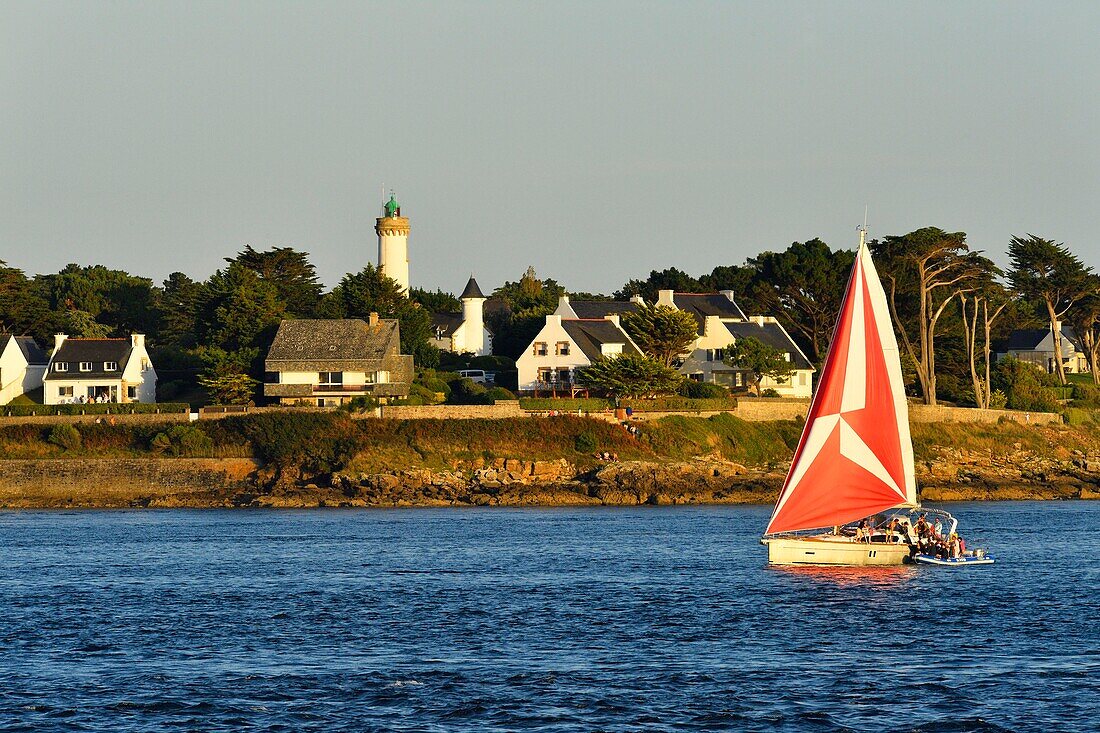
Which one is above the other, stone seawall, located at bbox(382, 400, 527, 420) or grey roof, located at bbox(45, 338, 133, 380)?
grey roof, located at bbox(45, 338, 133, 380)

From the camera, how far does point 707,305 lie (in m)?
111

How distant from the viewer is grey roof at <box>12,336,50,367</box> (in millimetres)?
100012

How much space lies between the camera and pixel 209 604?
148ft

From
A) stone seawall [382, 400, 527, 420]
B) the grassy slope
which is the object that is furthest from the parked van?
the grassy slope

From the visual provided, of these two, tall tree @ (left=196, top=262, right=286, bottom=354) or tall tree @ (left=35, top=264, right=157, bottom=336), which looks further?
tall tree @ (left=35, top=264, right=157, bottom=336)

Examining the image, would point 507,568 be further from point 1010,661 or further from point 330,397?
point 330,397

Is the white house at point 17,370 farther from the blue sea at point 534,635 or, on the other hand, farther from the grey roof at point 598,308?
the blue sea at point 534,635

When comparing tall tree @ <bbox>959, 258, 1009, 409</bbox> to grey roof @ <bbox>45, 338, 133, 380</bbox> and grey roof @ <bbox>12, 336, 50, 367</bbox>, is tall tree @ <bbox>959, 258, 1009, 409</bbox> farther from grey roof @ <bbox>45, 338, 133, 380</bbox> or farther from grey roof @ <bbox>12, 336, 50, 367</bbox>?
grey roof @ <bbox>12, 336, 50, 367</bbox>

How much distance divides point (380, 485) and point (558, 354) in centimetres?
2089

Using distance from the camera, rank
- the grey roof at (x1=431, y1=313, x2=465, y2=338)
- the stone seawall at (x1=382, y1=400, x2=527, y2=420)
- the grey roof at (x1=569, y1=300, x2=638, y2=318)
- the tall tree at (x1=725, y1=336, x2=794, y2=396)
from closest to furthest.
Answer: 1. the stone seawall at (x1=382, y1=400, x2=527, y2=420)
2. the tall tree at (x1=725, y1=336, x2=794, y2=396)
3. the grey roof at (x1=569, y1=300, x2=638, y2=318)
4. the grey roof at (x1=431, y1=313, x2=465, y2=338)

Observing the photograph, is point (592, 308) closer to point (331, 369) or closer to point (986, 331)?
point (331, 369)

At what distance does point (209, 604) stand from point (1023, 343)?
386 feet

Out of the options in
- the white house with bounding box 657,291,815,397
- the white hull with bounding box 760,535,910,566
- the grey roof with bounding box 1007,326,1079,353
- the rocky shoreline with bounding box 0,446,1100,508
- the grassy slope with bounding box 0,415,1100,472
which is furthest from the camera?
the grey roof with bounding box 1007,326,1079,353

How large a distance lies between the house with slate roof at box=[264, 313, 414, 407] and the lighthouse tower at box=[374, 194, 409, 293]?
17.5 metres
